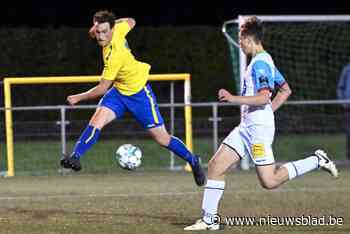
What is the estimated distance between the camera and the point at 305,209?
449 inches

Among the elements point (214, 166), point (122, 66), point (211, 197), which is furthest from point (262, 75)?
point (122, 66)

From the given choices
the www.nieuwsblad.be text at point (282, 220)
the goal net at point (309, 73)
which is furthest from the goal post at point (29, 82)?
the www.nieuwsblad.be text at point (282, 220)

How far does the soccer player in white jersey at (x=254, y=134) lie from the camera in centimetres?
978

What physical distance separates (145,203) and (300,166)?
2.32 metres

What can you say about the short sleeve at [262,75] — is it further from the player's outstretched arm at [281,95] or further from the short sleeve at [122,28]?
the short sleeve at [122,28]

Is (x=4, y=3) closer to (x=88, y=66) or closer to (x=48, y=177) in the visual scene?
(x=88, y=66)

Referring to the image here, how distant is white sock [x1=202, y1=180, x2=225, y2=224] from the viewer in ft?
33.0

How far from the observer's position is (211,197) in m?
10.1

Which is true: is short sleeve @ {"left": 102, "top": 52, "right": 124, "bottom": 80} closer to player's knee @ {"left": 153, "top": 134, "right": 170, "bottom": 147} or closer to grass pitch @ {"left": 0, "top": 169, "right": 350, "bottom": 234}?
player's knee @ {"left": 153, "top": 134, "right": 170, "bottom": 147}

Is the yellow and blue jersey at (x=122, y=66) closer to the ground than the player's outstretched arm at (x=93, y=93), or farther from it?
farther from it

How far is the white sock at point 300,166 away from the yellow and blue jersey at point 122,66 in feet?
7.47

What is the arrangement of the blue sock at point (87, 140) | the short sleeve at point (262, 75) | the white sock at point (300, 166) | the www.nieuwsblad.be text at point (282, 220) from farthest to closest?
the blue sock at point (87, 140) → the www.nieuwsblad.be text at point (282, 220) → the white sock at point (300, 166) → the short sleeve at point (262, 75)

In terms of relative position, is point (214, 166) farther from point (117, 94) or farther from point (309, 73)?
point (309, 73)

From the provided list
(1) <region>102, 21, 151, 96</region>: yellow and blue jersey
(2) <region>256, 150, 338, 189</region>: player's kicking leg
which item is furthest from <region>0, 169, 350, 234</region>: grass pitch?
(1) <region>102, 21, 151, 96</region>: yellow and blue jersey
